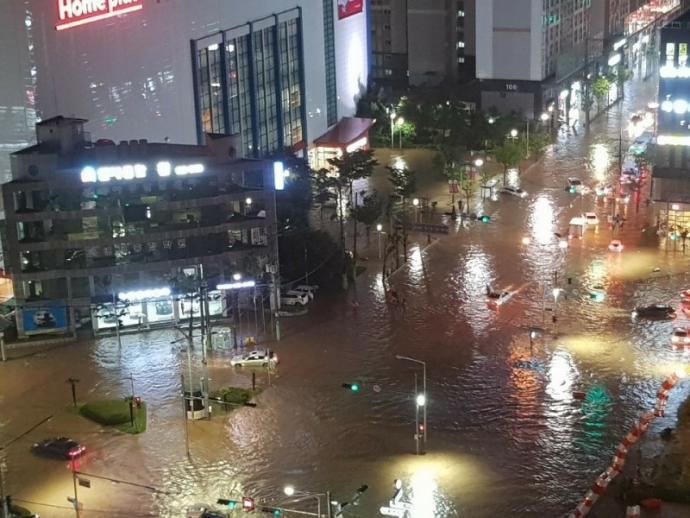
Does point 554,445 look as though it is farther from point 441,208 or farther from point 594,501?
point 441,208

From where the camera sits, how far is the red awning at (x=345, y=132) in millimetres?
132750

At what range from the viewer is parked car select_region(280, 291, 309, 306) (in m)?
89.3

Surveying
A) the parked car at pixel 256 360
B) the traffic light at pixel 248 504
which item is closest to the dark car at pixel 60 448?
the traffic light at pixel 248 504

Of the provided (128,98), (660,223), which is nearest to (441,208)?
(660,223)

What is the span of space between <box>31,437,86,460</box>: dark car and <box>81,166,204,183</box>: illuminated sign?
23.5 metres

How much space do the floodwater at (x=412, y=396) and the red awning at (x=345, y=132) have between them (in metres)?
34.8

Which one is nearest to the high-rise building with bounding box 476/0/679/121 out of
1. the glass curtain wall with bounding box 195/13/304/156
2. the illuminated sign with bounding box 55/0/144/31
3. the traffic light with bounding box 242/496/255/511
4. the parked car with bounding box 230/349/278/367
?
the glass curtain wall with bounding box 195/13/304/156

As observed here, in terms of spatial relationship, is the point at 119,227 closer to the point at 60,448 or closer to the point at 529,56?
the point at 60,448

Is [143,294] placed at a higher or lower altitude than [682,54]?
lower

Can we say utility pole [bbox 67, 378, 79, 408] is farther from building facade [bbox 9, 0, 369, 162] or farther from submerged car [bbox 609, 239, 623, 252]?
submerged car [bbox 609, 239, 623, 252]

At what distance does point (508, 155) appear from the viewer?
12325cm

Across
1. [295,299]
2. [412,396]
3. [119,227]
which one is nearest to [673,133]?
[295,299]

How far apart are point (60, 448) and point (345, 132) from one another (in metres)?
76.7

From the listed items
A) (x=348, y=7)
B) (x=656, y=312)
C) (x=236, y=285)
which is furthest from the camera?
(x=348, y=7)
